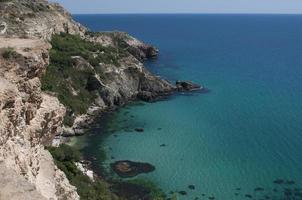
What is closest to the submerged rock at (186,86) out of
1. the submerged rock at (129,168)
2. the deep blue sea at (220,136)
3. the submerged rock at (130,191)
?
the deep blue sea at (220,136)

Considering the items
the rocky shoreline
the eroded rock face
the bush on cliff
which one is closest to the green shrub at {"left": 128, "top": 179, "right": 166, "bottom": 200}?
the rocky shoreline

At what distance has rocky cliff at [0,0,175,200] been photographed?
17.8 metres

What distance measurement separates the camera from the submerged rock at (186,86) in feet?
313

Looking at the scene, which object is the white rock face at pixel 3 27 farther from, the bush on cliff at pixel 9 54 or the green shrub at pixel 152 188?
the bush on cliff at pixel 9 54

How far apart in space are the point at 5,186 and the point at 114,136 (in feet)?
177

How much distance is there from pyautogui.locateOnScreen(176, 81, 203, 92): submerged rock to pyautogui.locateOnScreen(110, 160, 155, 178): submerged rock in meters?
42.6

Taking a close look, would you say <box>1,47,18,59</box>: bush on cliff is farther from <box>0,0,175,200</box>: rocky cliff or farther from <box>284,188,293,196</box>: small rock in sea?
<box>284,188,293,196</box>: small rock in sea

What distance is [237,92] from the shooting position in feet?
312

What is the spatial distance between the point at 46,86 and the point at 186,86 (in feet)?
155

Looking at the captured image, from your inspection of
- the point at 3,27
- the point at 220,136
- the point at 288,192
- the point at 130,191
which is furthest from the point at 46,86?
the point at 288,192

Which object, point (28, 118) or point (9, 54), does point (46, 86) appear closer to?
point (9, 54)

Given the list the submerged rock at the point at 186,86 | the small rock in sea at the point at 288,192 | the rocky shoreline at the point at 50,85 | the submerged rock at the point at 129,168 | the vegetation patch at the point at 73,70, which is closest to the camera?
the rocky shoreline at the point at 50,85

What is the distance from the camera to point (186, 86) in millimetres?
96312

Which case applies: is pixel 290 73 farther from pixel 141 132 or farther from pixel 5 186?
pixel 5 186
